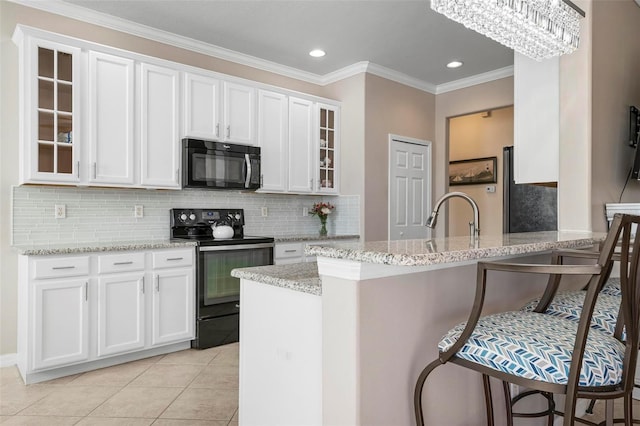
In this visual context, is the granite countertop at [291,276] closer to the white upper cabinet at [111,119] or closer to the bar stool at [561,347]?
the bar stool at [561,347]

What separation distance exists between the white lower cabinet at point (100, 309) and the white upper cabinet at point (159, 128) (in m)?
0.66

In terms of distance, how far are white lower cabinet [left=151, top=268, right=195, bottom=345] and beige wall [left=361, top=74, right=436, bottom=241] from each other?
6.84 ft

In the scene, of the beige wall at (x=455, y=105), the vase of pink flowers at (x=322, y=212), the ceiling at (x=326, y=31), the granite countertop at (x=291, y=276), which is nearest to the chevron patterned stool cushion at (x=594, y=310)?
the granite countertop at (x=291, y=276)

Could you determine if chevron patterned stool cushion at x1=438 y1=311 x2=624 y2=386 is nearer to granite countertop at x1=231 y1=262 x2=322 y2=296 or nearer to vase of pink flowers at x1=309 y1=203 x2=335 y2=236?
granite countertop at x1=231 y1=262 x2=322 y2=296

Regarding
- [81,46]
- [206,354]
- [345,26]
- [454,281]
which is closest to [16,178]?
[81,46]

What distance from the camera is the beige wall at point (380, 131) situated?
15.9 ft

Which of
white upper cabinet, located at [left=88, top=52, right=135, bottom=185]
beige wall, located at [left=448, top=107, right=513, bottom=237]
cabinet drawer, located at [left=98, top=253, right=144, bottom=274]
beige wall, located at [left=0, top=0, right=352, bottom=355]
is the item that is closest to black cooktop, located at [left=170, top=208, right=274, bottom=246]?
cabinet drawer, located at [left=98, top=253, right=144, bottom=274]

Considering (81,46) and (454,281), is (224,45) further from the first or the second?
(454,281)

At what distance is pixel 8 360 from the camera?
323 centimetres

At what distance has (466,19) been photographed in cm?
221

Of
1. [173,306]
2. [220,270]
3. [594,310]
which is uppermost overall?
[594,310]

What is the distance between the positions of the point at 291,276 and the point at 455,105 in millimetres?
4472

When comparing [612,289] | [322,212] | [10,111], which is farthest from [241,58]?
[612,289]

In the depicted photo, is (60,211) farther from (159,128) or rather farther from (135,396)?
(135,396)
